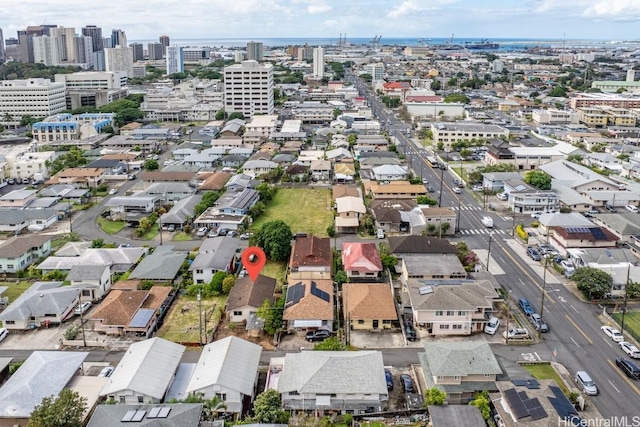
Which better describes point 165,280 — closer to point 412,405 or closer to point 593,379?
point 412,405

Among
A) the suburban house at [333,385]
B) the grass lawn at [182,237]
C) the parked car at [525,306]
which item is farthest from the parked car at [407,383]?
the grass lawn at [182,237]

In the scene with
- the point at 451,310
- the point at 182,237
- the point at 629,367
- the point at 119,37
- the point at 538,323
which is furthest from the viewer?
the point at 119,37

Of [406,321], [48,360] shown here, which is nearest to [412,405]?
[406,321]

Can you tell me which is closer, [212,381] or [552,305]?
[212,381]

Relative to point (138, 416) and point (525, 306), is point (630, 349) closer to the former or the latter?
point (525, 306)

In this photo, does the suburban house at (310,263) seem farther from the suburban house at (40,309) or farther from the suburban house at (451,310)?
the suburban house at (40,309)

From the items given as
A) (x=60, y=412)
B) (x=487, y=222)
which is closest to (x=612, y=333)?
(x=487, y=222)

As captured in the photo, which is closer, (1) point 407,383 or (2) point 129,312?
A: (1) point 407,383
